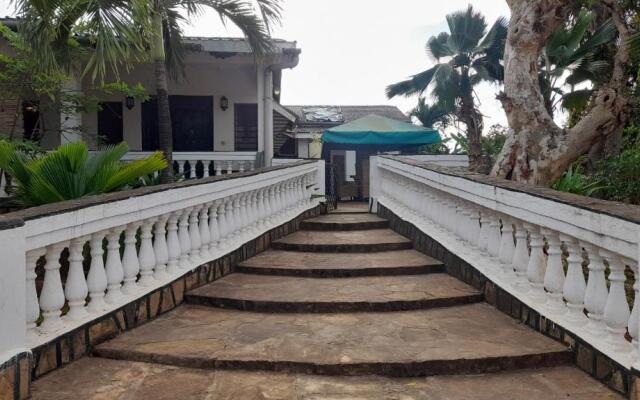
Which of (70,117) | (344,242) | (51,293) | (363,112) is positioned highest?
(363,112)

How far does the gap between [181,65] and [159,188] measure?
691cm

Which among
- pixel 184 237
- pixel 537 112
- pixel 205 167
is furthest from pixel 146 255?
pixel 205 167

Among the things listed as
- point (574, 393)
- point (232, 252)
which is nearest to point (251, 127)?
point (232, 252)

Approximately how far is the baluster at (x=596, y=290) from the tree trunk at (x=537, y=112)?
3.95 meters

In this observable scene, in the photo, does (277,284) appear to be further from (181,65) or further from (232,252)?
(181,65)

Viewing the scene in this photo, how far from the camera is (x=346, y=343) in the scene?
11.8ft

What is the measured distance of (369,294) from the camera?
470 centimetres

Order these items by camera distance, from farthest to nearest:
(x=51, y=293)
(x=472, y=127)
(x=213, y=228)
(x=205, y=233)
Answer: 1. (x=472, y=127)
2. (x=213, y=228)
3. (x=205, y=233)
4. (x=51, y=293)

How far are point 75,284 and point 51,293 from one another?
226 mm

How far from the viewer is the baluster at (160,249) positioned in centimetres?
444

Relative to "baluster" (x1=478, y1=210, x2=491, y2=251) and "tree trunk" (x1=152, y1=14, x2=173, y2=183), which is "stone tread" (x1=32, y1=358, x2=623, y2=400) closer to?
"baluster" (x1=478, y1=210, x2=491, y2=251)

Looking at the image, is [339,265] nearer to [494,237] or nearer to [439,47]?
A: [494,237]

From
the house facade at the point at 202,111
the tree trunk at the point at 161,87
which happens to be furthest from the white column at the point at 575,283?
the house facade at the point at 202,111

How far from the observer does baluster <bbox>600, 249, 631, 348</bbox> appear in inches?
115
